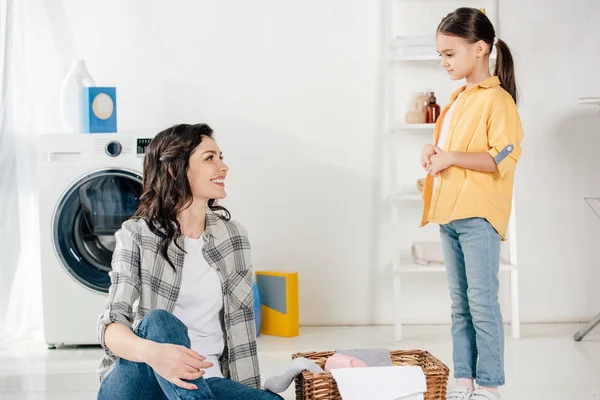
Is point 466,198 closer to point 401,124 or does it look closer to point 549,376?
point 549,376

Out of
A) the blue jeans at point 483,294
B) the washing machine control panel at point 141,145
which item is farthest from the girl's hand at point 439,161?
the washing machine control panel at point 141,145

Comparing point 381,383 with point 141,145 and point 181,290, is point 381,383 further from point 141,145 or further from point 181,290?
point 141,145

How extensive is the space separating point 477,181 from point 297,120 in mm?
1631

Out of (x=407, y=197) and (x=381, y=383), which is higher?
(x=407, y=197)

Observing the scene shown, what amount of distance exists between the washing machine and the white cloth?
167 cm

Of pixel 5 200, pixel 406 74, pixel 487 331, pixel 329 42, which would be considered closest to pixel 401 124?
pixel 406 74

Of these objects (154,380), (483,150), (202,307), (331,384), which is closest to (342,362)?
(331,384)

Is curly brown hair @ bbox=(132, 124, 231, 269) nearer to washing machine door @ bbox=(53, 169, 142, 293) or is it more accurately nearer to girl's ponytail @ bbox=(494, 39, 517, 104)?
girl's ponytail @ bbox=(494, 39, 517, 104)

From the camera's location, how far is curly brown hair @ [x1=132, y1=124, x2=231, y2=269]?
195 centimetres

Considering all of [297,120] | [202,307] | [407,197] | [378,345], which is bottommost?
[378,345]

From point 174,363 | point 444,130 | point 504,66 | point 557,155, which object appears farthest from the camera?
point 557,155

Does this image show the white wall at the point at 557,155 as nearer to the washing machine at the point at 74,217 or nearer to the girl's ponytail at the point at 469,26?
the girl's ponytail at the point at 469,26

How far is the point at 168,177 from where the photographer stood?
6.55 feet

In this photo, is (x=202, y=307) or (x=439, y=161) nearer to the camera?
(x=202, y=307)
